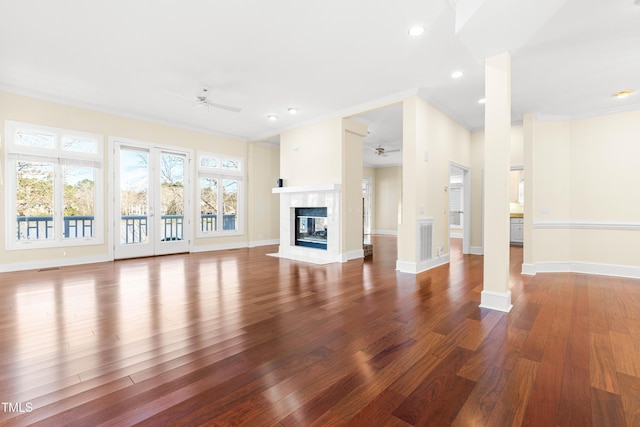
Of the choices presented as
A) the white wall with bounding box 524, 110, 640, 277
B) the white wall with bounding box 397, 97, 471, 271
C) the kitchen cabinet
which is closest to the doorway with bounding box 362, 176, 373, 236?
the kitchen cabinet

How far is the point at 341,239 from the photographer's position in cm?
604

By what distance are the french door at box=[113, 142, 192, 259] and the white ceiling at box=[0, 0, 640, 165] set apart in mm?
A: 1295

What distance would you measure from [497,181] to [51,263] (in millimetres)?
7357

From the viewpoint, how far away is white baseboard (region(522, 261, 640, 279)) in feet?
15.4

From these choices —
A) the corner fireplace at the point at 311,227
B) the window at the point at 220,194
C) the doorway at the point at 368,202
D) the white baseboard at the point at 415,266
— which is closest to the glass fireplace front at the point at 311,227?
the corner fireplace at the point at 311,227

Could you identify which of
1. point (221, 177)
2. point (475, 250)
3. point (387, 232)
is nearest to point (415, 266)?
point (475, 250)

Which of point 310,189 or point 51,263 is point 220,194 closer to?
point 310,189

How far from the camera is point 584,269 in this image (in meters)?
5.06

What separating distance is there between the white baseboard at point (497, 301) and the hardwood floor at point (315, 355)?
0.31ft

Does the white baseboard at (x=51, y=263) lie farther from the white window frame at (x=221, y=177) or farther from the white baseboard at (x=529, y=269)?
the white baseboard at (x=529, y=269)

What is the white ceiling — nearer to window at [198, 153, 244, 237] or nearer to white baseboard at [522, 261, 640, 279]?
window at [198, 153, 244, 237]

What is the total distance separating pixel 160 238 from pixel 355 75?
562 centimetres

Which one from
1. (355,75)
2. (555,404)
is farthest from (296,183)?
(555,404)

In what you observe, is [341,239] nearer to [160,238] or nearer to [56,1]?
[160,238]
